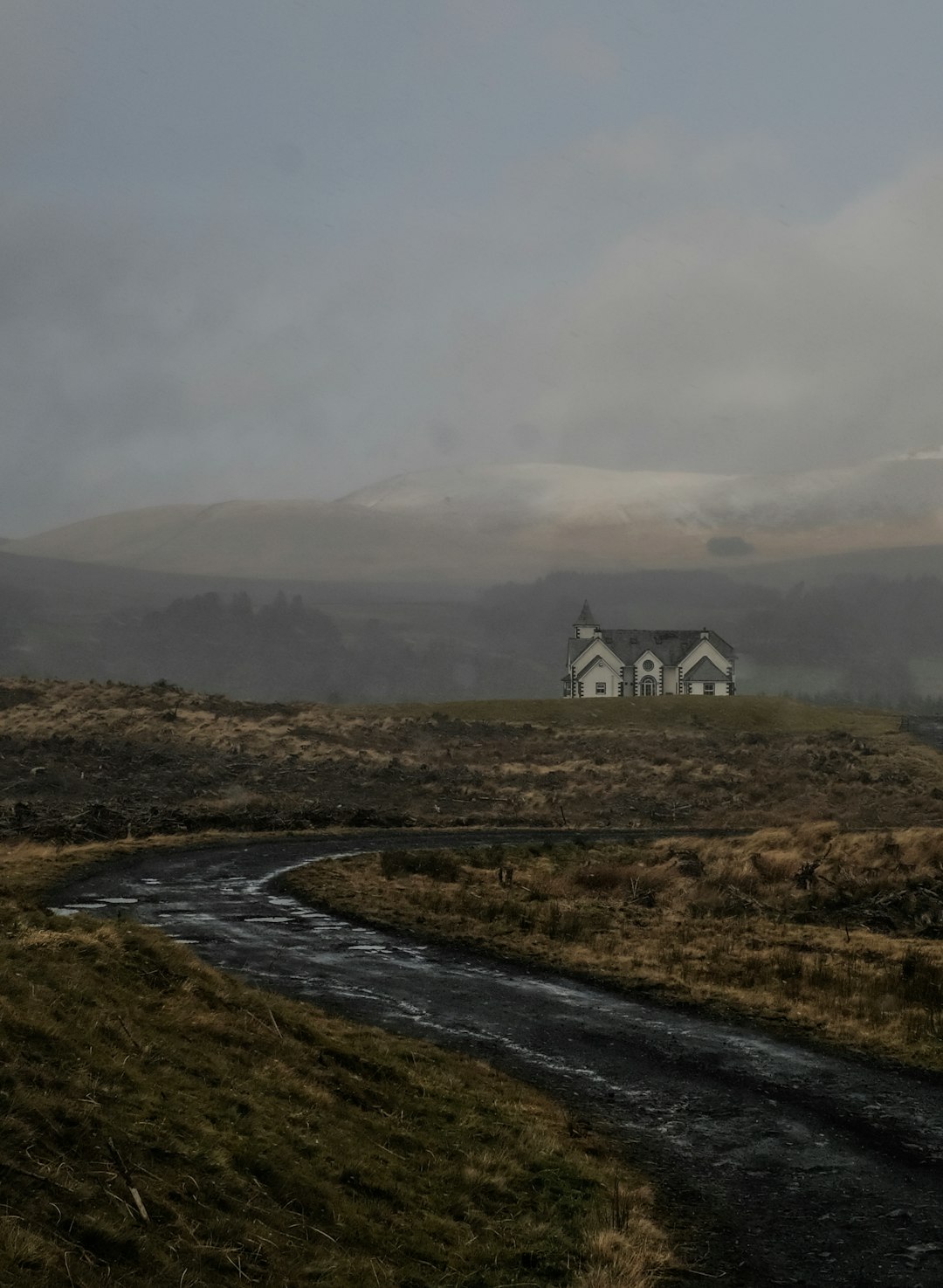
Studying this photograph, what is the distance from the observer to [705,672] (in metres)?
112

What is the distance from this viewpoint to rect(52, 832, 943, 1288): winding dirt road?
1018 centimetres

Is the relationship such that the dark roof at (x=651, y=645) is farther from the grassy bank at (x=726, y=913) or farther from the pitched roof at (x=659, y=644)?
the grassy bank at (x=726, y=913)

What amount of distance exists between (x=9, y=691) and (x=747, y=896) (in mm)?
69737

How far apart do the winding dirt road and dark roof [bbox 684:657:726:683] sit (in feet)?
295

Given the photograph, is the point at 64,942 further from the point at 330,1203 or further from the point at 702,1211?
the point at 702,1211

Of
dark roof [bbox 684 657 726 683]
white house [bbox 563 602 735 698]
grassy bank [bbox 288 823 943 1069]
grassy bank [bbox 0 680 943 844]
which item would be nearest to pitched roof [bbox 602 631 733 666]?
white house [bbox 563 602 735 698]

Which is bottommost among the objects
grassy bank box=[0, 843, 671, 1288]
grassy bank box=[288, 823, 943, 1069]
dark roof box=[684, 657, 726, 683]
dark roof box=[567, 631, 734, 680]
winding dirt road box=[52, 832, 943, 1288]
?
grassy bank box=[288, 823, 943, 1069]

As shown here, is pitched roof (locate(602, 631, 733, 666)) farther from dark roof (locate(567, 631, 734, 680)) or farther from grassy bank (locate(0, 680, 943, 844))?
grassy bank (locate(0, 680, 943, 844))

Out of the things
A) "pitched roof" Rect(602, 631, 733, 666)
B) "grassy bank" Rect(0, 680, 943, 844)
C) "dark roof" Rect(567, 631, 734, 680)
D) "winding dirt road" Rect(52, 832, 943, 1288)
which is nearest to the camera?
"winding dirt road" Rect(52, 832, 943, 1288)

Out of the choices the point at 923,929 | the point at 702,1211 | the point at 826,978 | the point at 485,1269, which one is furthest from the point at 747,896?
the point at 485,1269

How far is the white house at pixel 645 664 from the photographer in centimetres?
11188

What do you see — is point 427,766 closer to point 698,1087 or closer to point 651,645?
point 651,645

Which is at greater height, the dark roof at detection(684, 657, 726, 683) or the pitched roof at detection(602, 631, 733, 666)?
the pitched roof at detection(602, 631, 733, 666)

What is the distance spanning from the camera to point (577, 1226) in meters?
10.1
